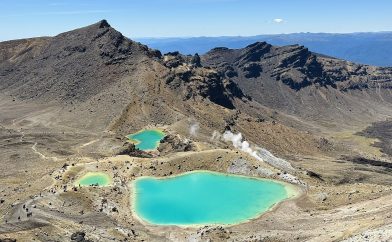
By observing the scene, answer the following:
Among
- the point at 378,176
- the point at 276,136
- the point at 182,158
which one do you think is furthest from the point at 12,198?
the point at 276,136

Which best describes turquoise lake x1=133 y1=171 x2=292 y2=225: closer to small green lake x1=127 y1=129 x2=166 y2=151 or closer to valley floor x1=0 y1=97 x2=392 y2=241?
valley floor x1=0 y1=97 x2=392 y2=241

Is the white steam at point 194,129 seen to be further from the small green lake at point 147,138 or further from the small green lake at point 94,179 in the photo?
the small green lake at point 94,179

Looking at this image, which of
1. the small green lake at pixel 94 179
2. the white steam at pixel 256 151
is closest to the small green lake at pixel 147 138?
the white steam at pixel 256 151

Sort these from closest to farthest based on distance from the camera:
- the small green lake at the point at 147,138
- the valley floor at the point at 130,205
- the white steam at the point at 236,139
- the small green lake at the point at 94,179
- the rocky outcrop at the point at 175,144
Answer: the valley floor at the point at 130,205
the small green lake at the point at 94,179
the rocky outcrop at the point at 175,144
the white steam at the point at 236,139
the small green lake at the point at 147,138

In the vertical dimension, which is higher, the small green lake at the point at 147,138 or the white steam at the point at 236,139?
the small green lake at the point at 147,138

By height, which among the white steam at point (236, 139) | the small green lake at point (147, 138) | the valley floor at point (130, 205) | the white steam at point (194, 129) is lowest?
the white steam at point (236, 139)

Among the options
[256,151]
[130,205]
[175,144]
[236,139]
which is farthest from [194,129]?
[130,205]

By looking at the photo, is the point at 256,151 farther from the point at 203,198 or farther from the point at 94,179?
the point at 94,179
